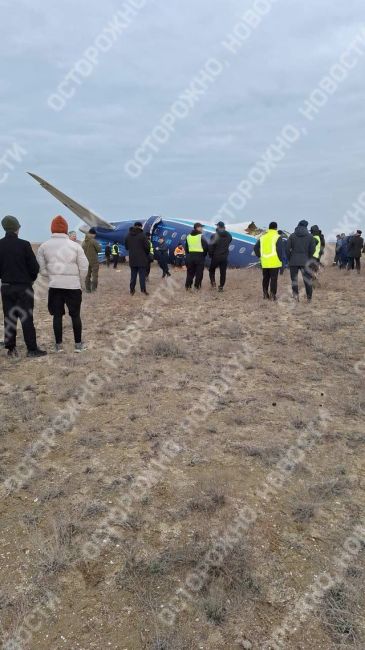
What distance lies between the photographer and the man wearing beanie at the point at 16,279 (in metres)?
6.59

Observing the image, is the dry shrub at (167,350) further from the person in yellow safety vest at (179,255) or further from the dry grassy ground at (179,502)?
the person in yellow safety vest at (179,255)

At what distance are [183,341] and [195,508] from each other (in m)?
4.69

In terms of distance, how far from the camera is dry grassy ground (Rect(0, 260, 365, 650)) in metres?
2.38

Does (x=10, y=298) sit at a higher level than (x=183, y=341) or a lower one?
higher

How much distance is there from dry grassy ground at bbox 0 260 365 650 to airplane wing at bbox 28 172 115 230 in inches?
694

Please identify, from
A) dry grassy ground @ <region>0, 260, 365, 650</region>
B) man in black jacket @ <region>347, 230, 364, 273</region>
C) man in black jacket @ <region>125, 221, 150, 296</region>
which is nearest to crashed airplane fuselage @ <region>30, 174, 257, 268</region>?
man in black jacket @ <region>347, 230, 364, 273</region>

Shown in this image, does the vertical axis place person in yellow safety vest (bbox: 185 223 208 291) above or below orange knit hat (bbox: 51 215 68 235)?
below

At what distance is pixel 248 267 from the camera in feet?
71.5

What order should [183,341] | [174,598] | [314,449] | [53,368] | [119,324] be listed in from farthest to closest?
1. [119,324]
2. [183,341]
3. [53,368]
4. [314,449]
5. [174,598]

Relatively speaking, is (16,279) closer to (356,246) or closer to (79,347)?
(79,347)

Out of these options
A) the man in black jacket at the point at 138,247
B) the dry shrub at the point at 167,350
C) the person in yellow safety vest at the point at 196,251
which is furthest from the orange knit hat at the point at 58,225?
the person in yellow safety vest at the point at 196,251

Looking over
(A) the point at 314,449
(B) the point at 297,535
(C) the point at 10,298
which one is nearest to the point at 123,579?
(B) the point at 297,535

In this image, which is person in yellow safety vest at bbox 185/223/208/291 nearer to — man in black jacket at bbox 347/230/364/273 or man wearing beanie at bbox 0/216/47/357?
man wearing beanie at bbox 0/216/47/357

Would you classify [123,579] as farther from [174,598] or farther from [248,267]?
[248,267]
